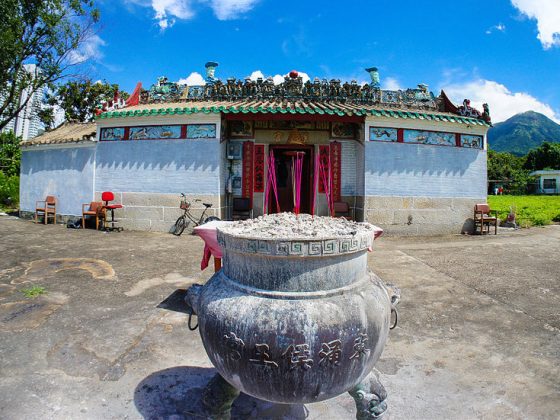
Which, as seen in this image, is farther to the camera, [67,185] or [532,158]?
[532,158]

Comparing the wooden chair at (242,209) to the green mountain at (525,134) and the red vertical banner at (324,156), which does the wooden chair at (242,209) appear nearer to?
the red vertical banner at (324,156)

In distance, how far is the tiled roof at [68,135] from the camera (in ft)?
34.0

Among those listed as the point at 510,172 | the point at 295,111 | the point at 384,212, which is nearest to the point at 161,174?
the point at 295,111

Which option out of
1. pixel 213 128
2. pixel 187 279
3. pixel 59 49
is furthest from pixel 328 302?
pixel 59 49

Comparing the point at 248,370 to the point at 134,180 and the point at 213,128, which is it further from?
the point at 134,180

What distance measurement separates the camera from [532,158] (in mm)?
42375

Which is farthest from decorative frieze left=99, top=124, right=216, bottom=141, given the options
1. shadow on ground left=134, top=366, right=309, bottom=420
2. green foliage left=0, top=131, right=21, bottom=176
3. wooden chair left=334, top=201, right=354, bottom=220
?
green foliage left=0, top=131, right=21, bottom=176

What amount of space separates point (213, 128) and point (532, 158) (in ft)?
155

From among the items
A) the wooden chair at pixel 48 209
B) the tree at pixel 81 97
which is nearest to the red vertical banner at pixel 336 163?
the wooden chair at pixel 48 209

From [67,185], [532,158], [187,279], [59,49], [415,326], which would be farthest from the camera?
[532,158]

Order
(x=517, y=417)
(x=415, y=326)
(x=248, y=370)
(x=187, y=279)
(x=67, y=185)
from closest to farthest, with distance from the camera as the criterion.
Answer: (x=248, y=370), (x=517, y=417), (x=415, y=326), (x=187, y=279), (x=67, y=185)

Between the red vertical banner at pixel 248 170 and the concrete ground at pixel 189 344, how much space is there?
4283mm

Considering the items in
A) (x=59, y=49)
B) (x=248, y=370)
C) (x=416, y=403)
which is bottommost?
(x=416, y=403)

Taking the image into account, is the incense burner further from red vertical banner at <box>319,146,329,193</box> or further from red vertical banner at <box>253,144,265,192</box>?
red vertical banner at <box>253,144,265,192</box>
